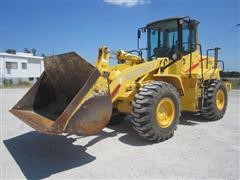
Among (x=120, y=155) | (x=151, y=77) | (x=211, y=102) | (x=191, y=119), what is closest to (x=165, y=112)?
(x=151, y=77)

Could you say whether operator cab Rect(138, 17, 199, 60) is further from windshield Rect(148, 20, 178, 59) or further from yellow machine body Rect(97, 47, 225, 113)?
yellow machine body Rect(97, 47, 225, 113)

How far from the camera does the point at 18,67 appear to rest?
33.3 meters

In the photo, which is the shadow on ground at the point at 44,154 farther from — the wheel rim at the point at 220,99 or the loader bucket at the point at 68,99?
the wheel rim at the point at 220,99

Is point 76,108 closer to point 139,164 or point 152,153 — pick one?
point 139,164

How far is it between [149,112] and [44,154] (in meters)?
1.92

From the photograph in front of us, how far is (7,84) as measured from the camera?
29672 millimetres

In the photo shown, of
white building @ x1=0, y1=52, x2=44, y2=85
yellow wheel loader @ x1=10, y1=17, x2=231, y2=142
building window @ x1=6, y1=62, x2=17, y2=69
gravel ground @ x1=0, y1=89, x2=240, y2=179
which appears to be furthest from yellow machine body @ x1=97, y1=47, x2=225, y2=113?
building window @ x1=6, y1=62, x2=17, y2=69

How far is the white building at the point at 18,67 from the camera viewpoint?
31250 mm

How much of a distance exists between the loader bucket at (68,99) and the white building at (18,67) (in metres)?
27.8

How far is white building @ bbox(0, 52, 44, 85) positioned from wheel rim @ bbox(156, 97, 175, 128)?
28.8 m

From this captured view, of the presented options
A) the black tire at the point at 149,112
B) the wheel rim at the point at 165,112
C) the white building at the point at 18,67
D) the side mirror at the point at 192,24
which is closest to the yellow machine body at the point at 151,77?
the black tire at the point at 149,112

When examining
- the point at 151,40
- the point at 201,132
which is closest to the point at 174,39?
the point at 151,40

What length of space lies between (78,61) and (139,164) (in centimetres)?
187

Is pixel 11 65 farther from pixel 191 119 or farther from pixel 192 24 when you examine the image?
pixel 192 24
